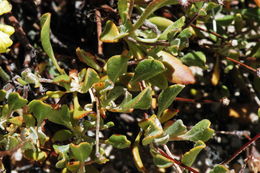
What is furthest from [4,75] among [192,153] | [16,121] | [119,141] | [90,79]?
[192,153]

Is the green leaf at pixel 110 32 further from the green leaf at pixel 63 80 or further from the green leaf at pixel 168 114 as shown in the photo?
the green leaf at pixel 168 114

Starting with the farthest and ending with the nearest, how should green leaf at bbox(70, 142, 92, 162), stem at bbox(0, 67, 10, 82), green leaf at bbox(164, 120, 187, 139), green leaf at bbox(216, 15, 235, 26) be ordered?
green leaf at bbox(216, 15, 235, 26) < stem at bbox(0, 67, 10, 82) < green leaf at bbox(164, 120, 187, 139) < green leaf at bbox(70, 142, 92, 162)

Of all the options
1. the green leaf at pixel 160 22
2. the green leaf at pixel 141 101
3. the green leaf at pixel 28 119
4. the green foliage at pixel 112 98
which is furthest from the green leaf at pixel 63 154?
the green leaf at pixel 160 22

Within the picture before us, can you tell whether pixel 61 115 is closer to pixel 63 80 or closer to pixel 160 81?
pixel 63 80

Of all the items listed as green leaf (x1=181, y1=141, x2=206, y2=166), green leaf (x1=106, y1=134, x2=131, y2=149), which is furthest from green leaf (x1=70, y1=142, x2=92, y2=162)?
green leaf (x1=181, y1=141, x2=206, y2=166)

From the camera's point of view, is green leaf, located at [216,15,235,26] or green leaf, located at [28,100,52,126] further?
green leaf, located at [216,15,235,26]

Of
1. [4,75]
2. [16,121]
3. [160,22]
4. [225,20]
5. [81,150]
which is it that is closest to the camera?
[81,150]

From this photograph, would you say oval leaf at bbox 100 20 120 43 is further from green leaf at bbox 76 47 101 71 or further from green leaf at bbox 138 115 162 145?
green leaf at bbox 138 115 162 145
